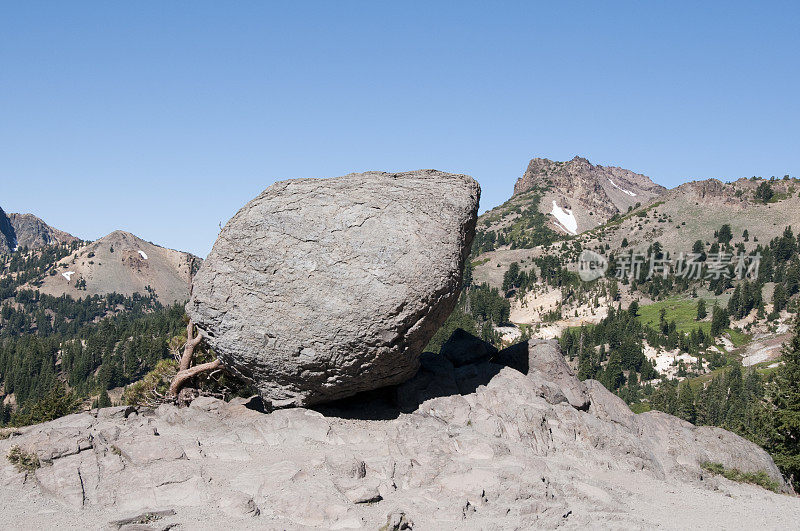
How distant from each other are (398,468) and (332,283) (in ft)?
23.3

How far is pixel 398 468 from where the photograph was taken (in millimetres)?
19812

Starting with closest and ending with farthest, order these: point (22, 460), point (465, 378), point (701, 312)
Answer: point (22, 460)
point (465, 378)
point (701, 312)

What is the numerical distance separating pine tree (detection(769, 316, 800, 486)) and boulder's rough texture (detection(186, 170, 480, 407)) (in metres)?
25.6

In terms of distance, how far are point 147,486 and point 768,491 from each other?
23771 mm

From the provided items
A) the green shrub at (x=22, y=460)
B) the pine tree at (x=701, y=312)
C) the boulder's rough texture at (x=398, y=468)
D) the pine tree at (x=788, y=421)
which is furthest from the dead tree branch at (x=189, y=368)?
the pine tree at (x=701, y=312)

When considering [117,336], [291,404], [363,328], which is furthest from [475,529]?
[117,336]

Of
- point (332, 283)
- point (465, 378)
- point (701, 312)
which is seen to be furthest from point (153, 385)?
point (701, 312)

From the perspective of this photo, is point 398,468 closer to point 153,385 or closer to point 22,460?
point 22,460

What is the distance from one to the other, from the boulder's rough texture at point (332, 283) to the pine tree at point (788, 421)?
1008 inches

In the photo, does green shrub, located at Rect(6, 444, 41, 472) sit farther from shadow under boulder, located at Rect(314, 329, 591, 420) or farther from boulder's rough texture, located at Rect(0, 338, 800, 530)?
shadow under boulder, located at Rect(314, 329, 591, 420)

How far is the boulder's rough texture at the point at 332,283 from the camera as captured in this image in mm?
21641

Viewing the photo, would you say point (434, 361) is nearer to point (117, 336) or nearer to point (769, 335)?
point (769, 335)

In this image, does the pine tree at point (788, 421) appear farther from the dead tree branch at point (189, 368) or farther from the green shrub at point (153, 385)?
the green shrub at point (153, 385)

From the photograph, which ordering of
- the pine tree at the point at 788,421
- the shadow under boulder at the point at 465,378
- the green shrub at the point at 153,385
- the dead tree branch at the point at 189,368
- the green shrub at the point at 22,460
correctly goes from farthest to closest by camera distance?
the pine tree at the point at 788,421
the green shrub at the point at 153,385
the dead tree branch at the point at 189,368
the shadow under boulder at the point at 465,378
the green shrub at the point at 22,460
